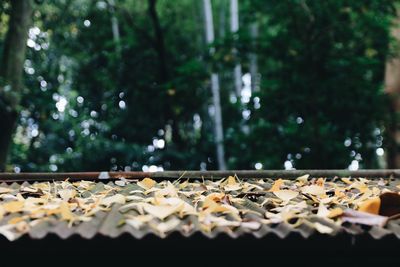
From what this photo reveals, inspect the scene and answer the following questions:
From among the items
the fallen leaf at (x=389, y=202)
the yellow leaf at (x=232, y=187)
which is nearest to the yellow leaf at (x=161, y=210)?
the yellow leaf at (x=232, y=187)

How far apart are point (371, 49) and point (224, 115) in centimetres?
620

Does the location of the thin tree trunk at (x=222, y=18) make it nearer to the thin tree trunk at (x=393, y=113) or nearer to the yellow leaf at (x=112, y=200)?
the thin tree trunk at (x=393, y=113)

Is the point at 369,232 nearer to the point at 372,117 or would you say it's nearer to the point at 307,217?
the point at 307,217

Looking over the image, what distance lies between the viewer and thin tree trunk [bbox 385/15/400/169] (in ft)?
28.9

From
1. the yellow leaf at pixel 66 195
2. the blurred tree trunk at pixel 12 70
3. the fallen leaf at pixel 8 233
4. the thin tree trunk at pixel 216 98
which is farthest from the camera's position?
the thin tree trunk at pixel 216 98

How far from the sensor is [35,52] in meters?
8.91

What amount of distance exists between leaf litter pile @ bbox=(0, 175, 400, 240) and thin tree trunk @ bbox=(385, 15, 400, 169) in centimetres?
597

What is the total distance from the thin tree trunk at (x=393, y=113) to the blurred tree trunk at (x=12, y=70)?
21.1ft

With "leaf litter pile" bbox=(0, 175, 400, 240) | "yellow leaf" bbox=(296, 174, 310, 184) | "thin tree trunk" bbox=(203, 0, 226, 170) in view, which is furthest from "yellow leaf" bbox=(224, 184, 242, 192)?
"thin tree trunk" bbox=(203, 0, 226, 170)

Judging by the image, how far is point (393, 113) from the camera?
896cm

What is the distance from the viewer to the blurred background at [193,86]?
8.76 meters

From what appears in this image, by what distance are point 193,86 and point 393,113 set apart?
163 inches

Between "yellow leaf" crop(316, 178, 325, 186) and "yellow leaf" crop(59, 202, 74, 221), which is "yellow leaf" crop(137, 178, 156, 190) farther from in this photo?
"yellow leaf" crop(316, 178, 325, 186)

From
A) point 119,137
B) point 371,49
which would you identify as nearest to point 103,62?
point 119,137
